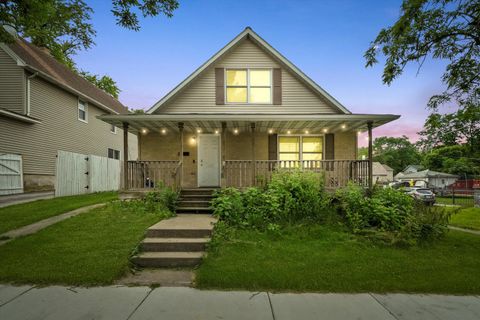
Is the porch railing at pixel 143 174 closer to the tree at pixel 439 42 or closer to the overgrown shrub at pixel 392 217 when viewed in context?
the overgrown shrub at pixel 392 217

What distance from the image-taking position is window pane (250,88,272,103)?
35.7 feet

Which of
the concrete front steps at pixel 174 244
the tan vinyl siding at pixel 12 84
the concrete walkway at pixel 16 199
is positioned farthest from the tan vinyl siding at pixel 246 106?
the tan vinyl siding at pixel 12 84

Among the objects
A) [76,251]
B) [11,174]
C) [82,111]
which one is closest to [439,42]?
[76,251]

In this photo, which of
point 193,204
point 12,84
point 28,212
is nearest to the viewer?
point 28,212

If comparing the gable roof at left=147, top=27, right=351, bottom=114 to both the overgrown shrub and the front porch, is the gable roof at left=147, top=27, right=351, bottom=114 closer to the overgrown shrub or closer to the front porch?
the front porch

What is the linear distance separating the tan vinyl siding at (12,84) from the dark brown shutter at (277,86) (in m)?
12.3

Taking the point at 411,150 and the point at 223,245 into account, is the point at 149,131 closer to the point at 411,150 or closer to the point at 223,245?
the point at 223,245

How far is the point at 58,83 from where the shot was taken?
13562 millimetres

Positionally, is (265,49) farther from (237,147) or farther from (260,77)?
(237,147)

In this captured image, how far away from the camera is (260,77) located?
1097 cm

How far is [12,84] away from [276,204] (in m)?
14.3

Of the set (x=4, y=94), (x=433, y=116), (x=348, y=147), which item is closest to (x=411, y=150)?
(x=348, y=147)

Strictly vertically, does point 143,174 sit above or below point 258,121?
below

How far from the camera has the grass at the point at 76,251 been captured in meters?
3.99
